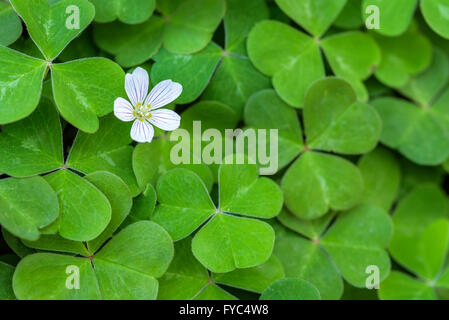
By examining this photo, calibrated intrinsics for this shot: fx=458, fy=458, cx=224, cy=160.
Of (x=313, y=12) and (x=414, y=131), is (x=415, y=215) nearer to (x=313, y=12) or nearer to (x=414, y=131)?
(x=414, y=131)

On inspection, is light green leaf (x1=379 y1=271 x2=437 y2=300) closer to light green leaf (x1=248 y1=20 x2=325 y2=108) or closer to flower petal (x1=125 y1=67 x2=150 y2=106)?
light green leaf (x1=248 y1=20 x2=325 y2=108)

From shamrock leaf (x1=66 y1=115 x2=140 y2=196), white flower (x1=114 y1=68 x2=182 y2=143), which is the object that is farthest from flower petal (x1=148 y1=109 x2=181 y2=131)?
shamrock leaf (x1=66 y1=115 x2=140 y2=196)

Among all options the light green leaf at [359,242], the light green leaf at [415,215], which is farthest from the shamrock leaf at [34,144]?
the light green leaf at [415,215]

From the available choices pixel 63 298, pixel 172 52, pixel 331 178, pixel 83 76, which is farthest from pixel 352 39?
pixel 63 298

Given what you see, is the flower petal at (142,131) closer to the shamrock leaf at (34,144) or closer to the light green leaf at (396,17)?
the shamrock leaf at (34,144)

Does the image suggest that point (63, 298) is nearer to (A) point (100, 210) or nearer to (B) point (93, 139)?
(A) point (100, 210)

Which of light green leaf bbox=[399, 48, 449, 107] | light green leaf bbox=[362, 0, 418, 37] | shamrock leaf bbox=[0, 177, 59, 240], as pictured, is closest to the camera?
shamrock leaf bbox=[0, 177, 59, 240]
